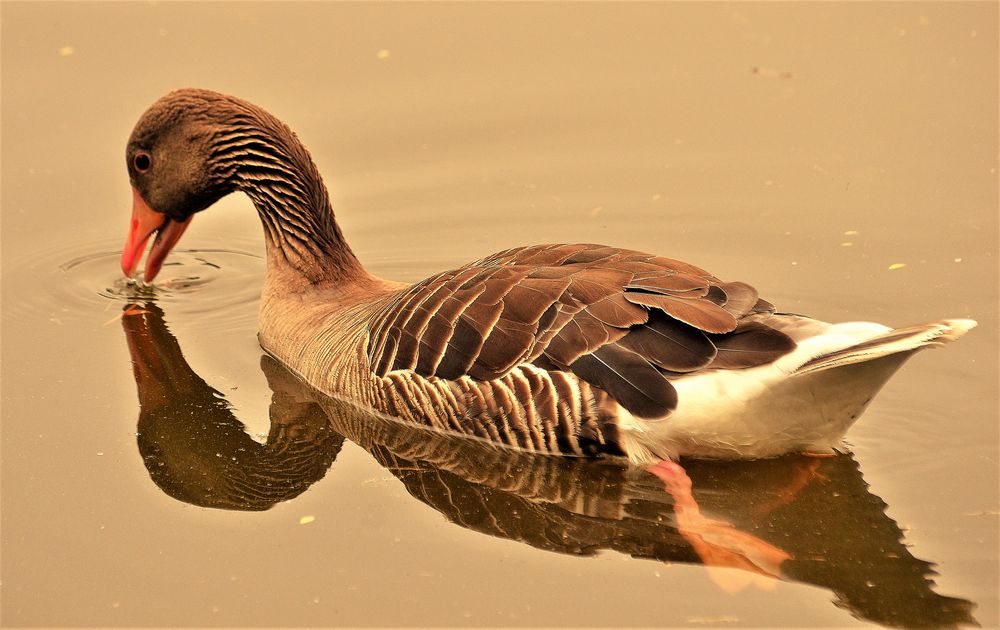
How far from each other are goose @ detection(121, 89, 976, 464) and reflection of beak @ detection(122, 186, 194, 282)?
0.67m

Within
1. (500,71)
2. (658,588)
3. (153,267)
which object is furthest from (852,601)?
(500,71)

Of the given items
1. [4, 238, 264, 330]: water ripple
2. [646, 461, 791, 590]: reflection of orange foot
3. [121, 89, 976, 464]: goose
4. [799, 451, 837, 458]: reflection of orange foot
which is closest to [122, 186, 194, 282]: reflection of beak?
[4, 238, 264, 330]: water ripple

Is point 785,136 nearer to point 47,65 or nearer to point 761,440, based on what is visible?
point 761,440

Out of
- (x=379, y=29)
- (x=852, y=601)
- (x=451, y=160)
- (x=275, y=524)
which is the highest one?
(x=379, y=29)

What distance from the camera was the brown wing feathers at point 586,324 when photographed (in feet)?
24.7

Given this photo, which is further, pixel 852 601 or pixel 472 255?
pixel 472 255

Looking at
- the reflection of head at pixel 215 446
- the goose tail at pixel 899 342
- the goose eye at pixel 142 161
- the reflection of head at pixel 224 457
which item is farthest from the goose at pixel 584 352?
the reflection of head at pixel 224 457

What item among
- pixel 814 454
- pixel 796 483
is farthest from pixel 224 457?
pixel 814 454

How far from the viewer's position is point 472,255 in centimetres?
1102

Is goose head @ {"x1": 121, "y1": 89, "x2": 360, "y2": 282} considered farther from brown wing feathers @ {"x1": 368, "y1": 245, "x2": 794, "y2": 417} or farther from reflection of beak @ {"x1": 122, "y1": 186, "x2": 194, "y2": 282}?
brown wing feathers @ {"x1": 368, "y1": 245, "x2": 794, "y2": 417}

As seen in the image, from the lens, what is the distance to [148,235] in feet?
33.2

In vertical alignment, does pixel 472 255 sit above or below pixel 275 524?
above

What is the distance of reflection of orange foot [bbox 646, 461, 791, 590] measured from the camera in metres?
7.07

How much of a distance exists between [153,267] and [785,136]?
6.10 meters
